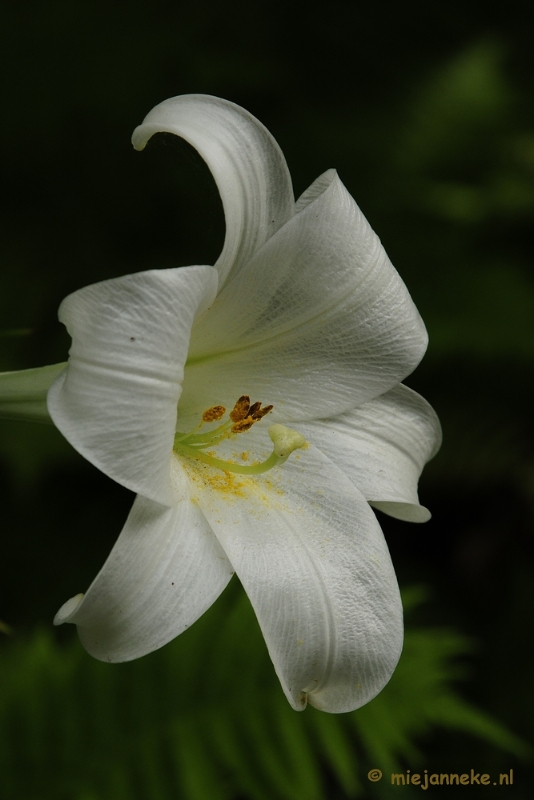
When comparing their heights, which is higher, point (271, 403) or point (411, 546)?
point (271, 403)

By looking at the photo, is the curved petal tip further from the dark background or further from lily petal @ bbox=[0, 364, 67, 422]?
the dark background

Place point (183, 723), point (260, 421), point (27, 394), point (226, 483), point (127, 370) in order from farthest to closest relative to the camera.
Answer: point (183, 723)
point (260, 421)
point (226, 483)
point (27, 394)
point (127, 370)

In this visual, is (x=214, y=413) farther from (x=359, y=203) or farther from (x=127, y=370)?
(x=359, y=203)

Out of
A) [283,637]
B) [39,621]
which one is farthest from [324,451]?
[39,621]

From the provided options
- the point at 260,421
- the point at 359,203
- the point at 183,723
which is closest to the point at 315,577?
the point at 260,421

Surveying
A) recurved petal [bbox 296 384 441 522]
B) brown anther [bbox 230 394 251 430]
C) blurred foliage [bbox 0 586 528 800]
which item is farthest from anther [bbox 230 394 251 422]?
blurred foliage [bbox 0 586 528 800]

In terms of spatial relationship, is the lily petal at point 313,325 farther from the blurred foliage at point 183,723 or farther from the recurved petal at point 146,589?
the blurred foliage at point 183,723

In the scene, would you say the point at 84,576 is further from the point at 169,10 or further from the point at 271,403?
the point at 169,10
